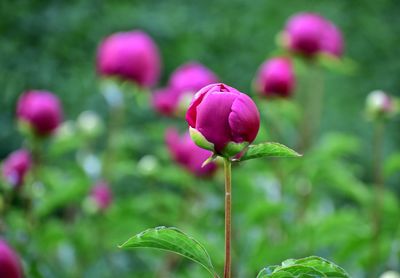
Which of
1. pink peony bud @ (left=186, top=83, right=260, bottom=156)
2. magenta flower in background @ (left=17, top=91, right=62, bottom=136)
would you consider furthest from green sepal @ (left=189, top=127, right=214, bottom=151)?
magenta flower in background @ (left=17, top=91, right=62, bottom=136)

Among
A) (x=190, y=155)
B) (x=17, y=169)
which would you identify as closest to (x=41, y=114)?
(x=17, y=169)

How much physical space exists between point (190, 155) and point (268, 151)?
1.97ft

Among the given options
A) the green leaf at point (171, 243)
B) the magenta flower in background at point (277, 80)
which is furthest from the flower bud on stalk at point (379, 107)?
the green leaf at point (171, 243)

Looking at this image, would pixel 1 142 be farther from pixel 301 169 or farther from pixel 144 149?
pixel 301 169

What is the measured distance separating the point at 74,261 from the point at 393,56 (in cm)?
203

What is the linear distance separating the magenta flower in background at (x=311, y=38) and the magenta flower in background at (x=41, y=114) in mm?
377

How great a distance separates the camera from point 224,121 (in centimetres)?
51

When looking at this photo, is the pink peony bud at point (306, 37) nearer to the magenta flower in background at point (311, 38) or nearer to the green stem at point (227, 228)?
the magenta flower in background at point (311, 38)

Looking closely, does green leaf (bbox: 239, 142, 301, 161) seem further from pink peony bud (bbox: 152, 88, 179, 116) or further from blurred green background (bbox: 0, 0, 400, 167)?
blurred green background (bbox: 0, 0, 400, 167)

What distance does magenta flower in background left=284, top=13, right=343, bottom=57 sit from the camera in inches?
46.3

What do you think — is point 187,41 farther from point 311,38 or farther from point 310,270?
point 310,270

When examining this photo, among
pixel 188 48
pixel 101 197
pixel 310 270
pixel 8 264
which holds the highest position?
pixel 310 270

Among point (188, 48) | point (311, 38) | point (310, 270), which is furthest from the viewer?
point (188, 48)

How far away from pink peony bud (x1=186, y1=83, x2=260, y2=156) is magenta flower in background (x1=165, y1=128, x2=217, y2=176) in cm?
51
